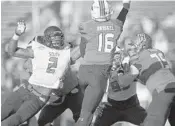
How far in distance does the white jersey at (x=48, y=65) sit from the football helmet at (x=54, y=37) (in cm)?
4

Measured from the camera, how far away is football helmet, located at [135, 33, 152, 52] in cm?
432

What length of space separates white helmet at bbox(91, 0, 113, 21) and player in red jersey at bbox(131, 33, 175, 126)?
14.8 inches

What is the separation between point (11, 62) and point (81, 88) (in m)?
0.83

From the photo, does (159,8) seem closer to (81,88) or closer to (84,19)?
(84,19)

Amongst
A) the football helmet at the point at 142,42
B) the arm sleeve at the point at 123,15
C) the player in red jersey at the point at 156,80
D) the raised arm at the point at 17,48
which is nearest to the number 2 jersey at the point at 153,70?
the player in red jersey at the point at 156,80

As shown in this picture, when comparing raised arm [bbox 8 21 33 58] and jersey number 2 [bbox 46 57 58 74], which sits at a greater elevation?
raised arm [bbox 8 21 33 58]

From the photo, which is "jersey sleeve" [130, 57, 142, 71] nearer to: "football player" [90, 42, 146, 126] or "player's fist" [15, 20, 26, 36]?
"football player" [90, 42, 146, 126]

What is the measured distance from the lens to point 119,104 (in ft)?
14.8

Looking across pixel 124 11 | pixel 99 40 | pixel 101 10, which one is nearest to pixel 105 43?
pixel 99 40

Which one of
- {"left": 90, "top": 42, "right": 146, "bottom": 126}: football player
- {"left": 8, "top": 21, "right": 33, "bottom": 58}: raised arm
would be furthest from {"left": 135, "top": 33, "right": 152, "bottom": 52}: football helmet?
{"left": 8, "top": 21, "right": 33, "bottom": 58}: raised arm

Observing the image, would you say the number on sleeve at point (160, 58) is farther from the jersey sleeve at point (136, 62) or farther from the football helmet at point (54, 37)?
the football helmet at point (54, 37)

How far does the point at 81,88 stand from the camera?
4449 millimetres

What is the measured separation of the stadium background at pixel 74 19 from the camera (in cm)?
478

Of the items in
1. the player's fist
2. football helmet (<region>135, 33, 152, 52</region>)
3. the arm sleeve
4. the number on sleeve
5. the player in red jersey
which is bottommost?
the player in red jersey
